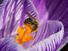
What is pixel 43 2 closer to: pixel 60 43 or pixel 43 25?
pixel 43 25

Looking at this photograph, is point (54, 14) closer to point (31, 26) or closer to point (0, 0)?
point (31, 26)

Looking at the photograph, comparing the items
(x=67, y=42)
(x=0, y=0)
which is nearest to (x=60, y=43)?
(x=67, y=42)

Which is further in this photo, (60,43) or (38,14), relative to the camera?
(38,14)

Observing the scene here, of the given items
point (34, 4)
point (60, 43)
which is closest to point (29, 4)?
point (34, 4)

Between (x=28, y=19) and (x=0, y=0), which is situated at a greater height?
(x=0, y=0)

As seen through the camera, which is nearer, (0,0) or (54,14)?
(0,0)

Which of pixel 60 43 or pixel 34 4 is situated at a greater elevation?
pixel 34 4
